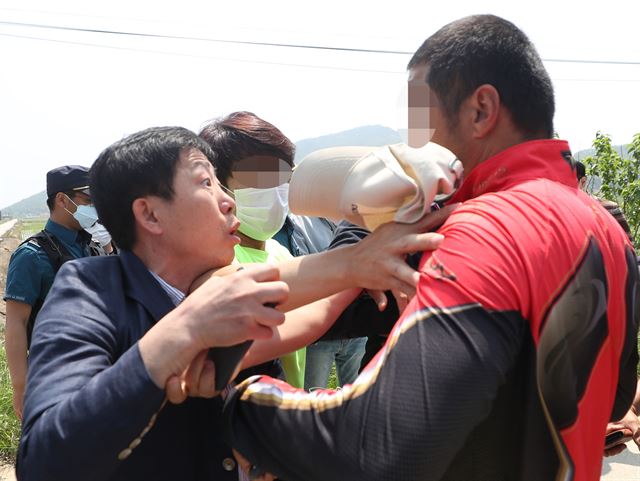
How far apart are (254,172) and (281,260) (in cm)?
47

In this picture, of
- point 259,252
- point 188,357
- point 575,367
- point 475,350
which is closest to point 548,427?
point 575,367

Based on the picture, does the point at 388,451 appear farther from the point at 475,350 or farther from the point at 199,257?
the point at 199,257

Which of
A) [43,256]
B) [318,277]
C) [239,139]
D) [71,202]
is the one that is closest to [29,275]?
[43,256]

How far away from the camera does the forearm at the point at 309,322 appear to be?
58.4 inches

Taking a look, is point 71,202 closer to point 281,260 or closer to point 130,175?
point 281,260

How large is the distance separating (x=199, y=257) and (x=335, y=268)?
373 mm

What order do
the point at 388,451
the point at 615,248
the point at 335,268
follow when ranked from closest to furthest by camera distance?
the point at 388,451
the point at 615,248
the point at 335,268

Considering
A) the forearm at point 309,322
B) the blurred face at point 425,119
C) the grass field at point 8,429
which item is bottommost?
the grass field at point 8,429

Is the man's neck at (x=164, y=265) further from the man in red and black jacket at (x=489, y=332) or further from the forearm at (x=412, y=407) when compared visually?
the forearm at (x=412, y=407)

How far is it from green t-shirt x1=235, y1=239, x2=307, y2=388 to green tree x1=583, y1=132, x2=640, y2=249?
4.92 m

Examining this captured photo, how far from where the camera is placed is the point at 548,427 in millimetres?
1059

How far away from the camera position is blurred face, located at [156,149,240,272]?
1411mm

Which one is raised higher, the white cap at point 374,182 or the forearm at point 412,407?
the white cap at point 374,182

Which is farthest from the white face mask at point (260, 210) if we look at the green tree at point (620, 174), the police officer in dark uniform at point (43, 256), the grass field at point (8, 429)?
the green tree at point (620, 174)
